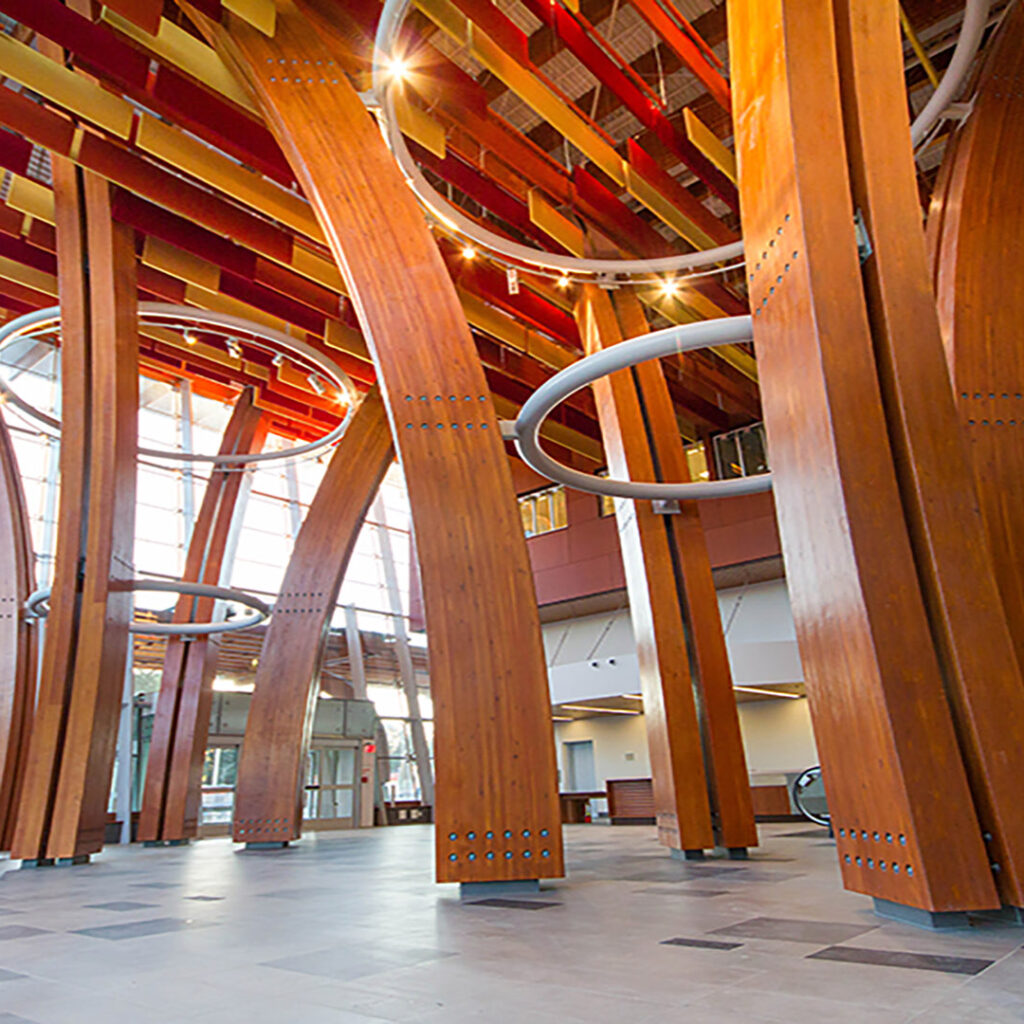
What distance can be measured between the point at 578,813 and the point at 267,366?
15.9m

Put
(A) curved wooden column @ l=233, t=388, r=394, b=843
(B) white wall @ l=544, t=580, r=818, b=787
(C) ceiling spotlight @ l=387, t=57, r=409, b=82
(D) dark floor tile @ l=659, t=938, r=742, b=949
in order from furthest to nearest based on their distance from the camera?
(B) white wall @ l=544, t=580, r=818, b=787 → (A) curved wooden column @ l=233, t=388, r=394, b=843 → (C) ceiling spotlight @ l=387, t=57, r=409, b=82 → (D) dark floor tile @ l=659, t=938, r=742, b=949

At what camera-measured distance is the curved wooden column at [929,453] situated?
14.1ft

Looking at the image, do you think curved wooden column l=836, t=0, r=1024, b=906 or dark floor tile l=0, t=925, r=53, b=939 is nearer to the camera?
curved wooden column l=836, t=0, r=1024, b=906

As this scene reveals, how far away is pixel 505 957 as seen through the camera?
3836mm

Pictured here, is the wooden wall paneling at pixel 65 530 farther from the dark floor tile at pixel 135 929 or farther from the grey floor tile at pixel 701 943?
the grey floor tile at pixel 701 943

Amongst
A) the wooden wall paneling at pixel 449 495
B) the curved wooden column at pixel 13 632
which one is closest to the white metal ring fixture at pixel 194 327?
the curved wooden column at pixel 13 632

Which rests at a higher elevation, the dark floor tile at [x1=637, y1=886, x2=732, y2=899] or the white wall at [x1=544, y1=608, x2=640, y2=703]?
the white wall at [x1=544, y1=608, x2=640, y2=703]

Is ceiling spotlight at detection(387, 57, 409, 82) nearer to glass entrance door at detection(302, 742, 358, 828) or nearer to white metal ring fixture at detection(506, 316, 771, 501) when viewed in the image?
white metal ring fixture at detection(506, 316, 771, 501)

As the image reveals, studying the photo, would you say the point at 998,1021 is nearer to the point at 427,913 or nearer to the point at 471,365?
the point at 427,913

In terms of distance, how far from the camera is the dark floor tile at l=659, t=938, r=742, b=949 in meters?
3.93

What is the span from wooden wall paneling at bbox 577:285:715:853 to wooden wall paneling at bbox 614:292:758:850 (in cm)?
12

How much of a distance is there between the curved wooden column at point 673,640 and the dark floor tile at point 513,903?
394 cm

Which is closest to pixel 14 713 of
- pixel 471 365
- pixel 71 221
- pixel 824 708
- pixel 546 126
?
pixel 71 221

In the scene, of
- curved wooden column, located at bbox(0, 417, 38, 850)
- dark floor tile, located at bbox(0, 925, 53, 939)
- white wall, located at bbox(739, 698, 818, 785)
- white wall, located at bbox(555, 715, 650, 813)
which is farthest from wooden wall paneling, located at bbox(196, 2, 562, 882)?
white wall, located at bbox(555, 715, 650, 813)
